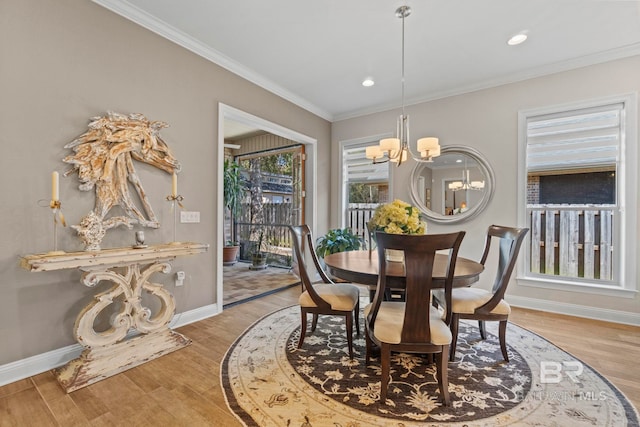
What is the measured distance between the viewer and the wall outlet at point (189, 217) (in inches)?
108

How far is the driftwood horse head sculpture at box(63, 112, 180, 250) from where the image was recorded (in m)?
2.05

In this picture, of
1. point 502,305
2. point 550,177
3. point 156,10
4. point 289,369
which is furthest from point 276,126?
point 550,177

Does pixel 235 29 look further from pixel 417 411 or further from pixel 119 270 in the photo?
pixel 417 411

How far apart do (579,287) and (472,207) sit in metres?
1.39

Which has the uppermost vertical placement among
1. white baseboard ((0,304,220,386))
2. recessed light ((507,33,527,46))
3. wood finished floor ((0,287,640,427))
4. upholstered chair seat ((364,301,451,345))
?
recessed light ((507,33,527,46))

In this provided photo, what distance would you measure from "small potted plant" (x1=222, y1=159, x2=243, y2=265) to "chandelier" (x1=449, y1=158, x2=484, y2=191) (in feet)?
13.6

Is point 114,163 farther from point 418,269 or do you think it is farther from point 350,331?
point 418,269

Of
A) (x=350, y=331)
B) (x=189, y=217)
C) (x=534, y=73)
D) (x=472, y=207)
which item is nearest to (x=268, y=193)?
(x=189, y=217)

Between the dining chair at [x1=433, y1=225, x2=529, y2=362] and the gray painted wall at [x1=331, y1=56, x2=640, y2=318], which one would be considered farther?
the gray painted wall at [x1=331, y1=56, x2=640, y2=318]

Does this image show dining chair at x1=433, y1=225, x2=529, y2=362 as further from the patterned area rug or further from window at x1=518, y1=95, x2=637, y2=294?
window at x1=518, y1=95, x2=637, y2=294

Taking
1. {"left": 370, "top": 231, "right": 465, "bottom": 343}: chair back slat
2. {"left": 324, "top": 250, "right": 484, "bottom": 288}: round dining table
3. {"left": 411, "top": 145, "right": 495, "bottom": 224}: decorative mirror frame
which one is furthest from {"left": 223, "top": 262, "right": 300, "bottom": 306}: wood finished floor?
{"left": 370, "top": 231, "right": 465, "bottom": 343}: chair back slat

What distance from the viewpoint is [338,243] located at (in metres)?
4.20

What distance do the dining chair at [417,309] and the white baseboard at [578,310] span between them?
92.2 inches

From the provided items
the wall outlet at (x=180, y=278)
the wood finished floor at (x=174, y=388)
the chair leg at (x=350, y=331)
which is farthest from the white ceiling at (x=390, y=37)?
the wood finished floor at (x=174, y=388)
